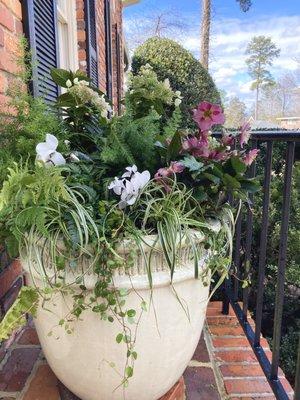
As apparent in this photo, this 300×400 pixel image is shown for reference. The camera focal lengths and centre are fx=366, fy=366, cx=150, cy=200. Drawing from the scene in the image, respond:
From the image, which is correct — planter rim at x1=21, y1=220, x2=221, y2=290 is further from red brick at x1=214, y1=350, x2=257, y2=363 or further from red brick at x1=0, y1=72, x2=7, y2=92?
red brick at x1=0, y1=72, x2=7, y2=92

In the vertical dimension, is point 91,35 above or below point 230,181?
above

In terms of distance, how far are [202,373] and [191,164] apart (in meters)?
0.84

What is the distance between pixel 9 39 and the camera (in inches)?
60.6

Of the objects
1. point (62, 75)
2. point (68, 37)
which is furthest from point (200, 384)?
point (68, 37)

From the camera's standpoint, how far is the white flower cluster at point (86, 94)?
1.22 meters

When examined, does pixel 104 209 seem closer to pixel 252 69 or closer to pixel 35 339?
pixel 35 339

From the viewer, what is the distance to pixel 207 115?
3.49ft

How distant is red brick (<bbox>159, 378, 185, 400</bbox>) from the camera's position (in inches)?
47.9

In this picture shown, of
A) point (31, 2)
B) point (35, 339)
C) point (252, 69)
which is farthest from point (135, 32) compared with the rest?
point (252, 69)

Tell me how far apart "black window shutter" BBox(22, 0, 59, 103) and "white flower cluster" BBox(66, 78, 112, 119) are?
19.9 inches

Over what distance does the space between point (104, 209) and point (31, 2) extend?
1382mm

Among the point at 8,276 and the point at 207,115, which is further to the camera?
the point at 8,276

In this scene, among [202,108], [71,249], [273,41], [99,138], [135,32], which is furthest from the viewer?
[273,41]

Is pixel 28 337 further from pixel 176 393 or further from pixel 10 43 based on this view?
pixel 10 43
